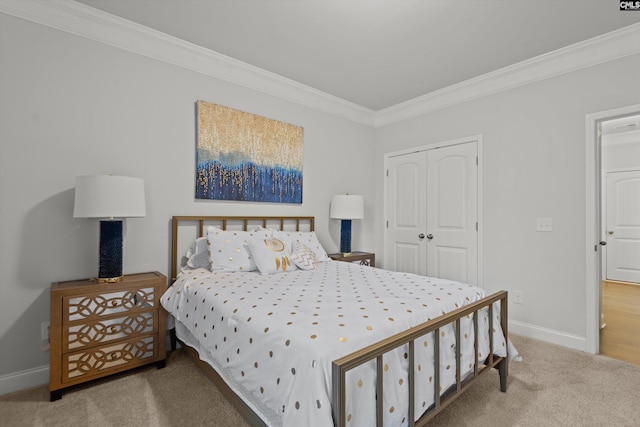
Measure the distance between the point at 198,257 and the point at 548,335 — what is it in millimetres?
3239

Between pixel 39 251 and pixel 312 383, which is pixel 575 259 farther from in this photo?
pixel 39 251

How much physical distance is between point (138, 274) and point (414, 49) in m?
2.98

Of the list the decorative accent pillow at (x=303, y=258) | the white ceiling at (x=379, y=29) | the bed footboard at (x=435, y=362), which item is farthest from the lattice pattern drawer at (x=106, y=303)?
the white ceiling at (x=379, y=29)

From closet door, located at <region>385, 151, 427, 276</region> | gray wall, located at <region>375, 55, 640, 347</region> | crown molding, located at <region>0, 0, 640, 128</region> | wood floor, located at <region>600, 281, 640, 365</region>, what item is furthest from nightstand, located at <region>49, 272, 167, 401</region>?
wood floor, located at <region>600, 281, 640, 365</region>

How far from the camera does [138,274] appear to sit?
2439 millimetres

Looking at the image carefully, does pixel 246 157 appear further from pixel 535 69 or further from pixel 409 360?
pixel 535 69

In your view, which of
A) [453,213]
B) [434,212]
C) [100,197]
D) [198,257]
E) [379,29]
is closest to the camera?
[100,197]

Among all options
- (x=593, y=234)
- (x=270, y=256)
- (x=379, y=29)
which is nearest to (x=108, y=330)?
(x=270, y=256)

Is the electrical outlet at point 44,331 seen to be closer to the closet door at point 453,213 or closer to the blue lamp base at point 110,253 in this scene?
the blue lamp base at point 110,253

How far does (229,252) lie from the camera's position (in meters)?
2.56

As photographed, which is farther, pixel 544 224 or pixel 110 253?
pixel 544 224

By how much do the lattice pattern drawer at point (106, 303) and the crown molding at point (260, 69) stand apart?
1.89 meters

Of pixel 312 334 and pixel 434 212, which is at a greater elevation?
pixel 434 212

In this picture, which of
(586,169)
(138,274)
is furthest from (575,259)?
(138,274)
